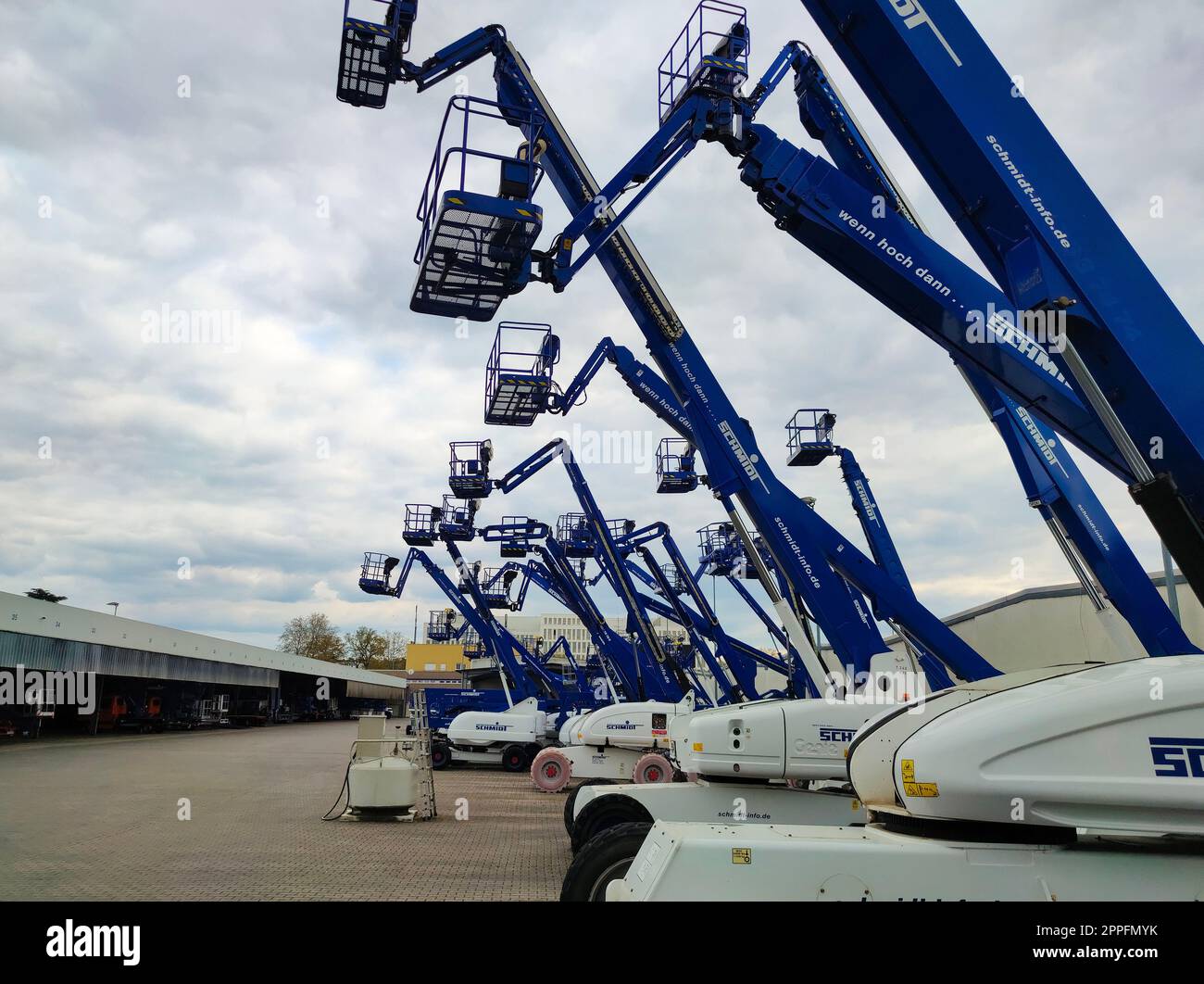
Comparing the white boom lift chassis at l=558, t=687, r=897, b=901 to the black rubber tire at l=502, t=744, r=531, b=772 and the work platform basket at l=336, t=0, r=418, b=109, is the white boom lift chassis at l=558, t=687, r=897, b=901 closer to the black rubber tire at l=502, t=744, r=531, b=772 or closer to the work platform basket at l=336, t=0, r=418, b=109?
the work platform basket at l=336, t=0, r=418, b=109

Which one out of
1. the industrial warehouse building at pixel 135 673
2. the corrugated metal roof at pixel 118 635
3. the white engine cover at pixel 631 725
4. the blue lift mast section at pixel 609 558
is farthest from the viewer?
the industrial warehouse building at pixel 135 673

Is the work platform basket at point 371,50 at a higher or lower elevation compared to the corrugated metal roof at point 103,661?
higher

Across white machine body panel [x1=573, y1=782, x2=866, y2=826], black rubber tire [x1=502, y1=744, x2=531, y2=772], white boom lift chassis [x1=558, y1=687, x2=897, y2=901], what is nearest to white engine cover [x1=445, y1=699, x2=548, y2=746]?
black rubber tire [x1=502, y1=744, x2=531, y2=772]

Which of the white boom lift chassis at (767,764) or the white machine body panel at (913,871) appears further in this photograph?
the white boom lift chassis at (767,764)

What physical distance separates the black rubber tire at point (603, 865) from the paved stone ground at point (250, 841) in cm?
320

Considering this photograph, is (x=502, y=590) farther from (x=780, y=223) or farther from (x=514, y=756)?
(x=780, y=223)

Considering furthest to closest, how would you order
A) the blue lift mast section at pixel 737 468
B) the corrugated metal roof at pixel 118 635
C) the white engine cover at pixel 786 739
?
the corrugated metal roof at pixel 118 635
the blue lift mast section at pixel 737 468
the white engine cover at pixel 786 739

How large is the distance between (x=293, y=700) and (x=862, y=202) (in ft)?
222

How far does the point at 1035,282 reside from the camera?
5375 millimetres

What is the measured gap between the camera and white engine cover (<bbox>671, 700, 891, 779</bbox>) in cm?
743

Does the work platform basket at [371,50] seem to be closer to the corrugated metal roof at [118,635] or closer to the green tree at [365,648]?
the corrugated metal roof at [118,635]

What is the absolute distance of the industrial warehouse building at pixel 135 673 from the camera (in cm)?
2812

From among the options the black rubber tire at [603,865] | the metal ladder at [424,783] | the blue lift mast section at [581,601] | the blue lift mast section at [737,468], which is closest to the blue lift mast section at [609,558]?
the blue lift mast section at [581,601]

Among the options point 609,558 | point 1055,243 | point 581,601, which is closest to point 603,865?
point 1055,243
